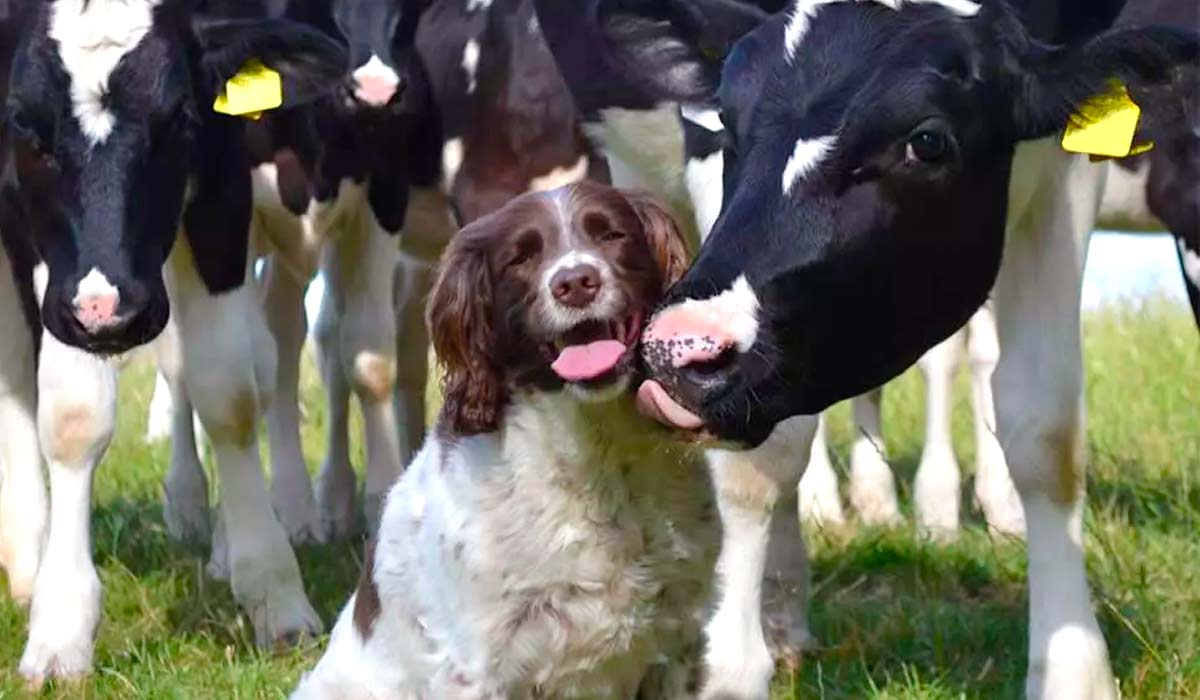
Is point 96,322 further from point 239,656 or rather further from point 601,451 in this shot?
point 601,451

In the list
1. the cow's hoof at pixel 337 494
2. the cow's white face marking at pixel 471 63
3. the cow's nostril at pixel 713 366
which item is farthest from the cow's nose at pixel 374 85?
the cow's nostril at pixel 713 366

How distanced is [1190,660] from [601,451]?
75.7 inches

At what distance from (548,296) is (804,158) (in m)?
0.68

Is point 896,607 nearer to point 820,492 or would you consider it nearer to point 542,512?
point 542,512

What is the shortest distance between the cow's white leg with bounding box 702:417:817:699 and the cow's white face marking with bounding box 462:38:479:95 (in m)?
3.63

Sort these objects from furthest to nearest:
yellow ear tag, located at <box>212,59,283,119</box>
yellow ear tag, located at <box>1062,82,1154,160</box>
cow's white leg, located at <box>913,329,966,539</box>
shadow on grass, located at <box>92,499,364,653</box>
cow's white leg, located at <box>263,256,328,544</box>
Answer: cow's white leg, located at <box>263,256,328,544</box>
cow's white leg, located at <box>913,329,966,539</box>
shadow on grass, located at <box>92,499,364,653</box>
yellow ear tag, located at <box>212,59,283,119</box>
yellow ear tag, located at <box>1062,82,1154,160</box>

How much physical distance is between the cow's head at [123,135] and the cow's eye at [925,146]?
2503mm

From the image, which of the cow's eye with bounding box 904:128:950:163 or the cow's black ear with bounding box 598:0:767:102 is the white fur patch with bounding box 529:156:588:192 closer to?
the cow's black ear with bounding box 598:0:767:102

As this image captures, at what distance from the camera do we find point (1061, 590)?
22.5ft

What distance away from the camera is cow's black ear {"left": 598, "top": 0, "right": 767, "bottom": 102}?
682 cm

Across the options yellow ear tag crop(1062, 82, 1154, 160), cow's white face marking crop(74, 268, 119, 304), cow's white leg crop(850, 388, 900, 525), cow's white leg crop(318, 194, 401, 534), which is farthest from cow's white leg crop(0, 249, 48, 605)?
yellow ear tag crop(1062, 82, 1154, 160)

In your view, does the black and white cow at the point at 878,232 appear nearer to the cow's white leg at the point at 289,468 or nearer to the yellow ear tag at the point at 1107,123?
the yellow ear tag at the point at 1107,123

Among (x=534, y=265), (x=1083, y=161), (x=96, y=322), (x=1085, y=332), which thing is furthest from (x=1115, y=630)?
(x=1085, y=332)

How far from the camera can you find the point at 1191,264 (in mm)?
8633
